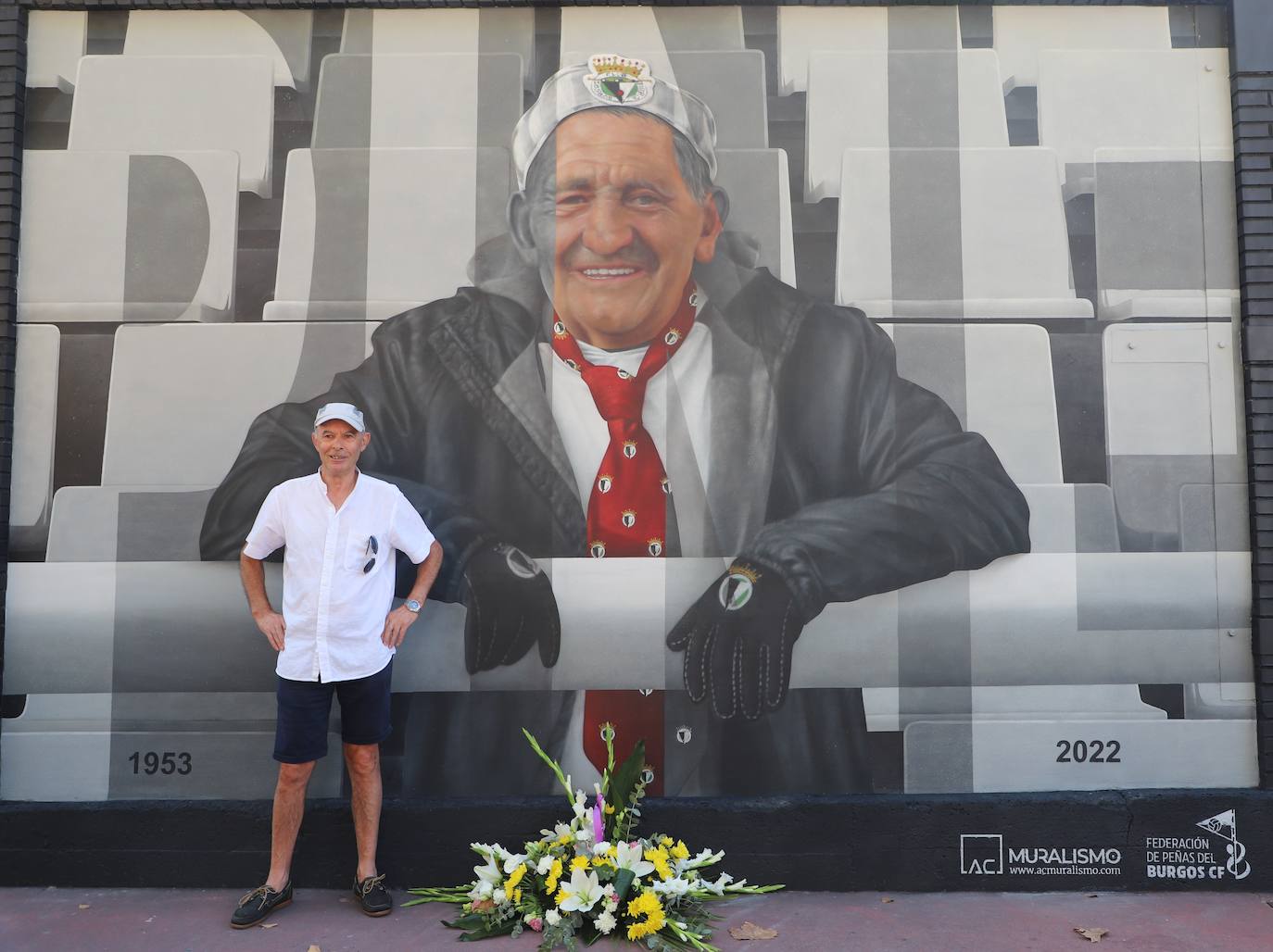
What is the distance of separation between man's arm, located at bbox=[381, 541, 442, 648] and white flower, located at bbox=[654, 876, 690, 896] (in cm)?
154

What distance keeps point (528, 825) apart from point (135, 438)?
8.84 feet

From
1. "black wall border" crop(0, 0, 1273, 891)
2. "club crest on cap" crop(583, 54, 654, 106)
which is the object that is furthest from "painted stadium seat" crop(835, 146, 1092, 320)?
"black wall border" crop(0, 0, 1273, 891)

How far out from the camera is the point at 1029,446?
4.61 meters

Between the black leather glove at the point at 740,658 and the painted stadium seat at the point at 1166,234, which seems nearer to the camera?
the black leather glove at the point at 740,658

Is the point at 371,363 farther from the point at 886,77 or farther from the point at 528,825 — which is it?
the point at 886,77

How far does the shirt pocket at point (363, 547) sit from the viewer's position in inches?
159

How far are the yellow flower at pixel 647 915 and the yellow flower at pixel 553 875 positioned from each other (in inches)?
13.7

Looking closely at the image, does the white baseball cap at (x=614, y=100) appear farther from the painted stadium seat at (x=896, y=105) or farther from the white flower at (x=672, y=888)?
the white flower at (x=672, y=888)

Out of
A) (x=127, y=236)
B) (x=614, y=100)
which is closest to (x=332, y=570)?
(x=127, y=236)

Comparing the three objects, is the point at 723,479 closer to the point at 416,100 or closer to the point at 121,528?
the point at 416,100

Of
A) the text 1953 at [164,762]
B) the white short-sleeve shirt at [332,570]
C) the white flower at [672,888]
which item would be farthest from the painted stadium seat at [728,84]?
the text 1953 at [164,762]

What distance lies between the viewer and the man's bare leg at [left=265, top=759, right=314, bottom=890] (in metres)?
4.11

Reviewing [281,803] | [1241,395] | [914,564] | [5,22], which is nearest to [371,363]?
[281,803]

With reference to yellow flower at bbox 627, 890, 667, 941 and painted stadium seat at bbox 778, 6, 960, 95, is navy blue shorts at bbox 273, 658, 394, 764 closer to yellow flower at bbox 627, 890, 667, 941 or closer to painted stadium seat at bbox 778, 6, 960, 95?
yellow flower at bbox 627, 890, 667, 941
